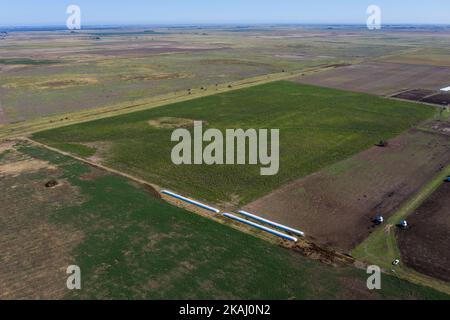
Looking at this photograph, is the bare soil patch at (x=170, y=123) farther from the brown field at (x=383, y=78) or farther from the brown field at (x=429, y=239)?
Answer: the brown field at (x=383, y=78)

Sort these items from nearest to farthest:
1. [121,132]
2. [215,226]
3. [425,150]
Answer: [215,226] < [425,150] < [121,132]

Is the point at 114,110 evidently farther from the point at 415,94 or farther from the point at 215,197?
the point at 415,94

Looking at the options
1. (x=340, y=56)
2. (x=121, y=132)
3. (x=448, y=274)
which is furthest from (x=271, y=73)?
(x=448, y=274)

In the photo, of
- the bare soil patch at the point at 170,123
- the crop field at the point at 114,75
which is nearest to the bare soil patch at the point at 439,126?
the bare soil patch at the point at 170,123

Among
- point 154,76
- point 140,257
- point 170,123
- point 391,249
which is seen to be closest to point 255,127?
point 170,123

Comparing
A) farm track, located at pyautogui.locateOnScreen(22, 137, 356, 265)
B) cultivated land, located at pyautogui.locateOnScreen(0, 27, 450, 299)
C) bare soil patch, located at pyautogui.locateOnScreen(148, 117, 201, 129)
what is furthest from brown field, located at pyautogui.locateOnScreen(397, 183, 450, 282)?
bare soil patch, located at pyautogui.locateOnScreen(148, 117, 201, 129)

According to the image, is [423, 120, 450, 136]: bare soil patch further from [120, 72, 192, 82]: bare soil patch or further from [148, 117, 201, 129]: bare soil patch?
[120, 72, 192, 82]: bare soil patch
